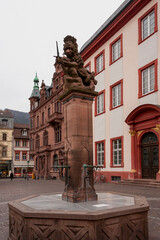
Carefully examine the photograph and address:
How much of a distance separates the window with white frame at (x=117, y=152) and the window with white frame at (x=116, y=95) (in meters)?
3.20

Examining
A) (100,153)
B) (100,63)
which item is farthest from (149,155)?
(100,63)

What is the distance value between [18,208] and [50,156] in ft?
123

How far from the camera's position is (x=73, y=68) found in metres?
7.65

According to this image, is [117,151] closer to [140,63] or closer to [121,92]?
[121,92]

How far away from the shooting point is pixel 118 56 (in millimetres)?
23469

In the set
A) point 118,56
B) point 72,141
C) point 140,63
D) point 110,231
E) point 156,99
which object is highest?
point 118,56

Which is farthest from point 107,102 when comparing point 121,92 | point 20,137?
point 20,137

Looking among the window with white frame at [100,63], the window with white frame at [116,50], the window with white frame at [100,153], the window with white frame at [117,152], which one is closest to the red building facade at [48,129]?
the window with white frame at [100,153]

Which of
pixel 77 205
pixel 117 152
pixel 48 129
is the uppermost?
pixel 48 129

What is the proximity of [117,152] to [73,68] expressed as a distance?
1610 cm

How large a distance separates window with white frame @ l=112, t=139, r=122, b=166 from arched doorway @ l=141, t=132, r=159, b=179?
2.75 m

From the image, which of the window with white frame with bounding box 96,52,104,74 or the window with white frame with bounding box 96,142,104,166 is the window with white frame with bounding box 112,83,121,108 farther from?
the window with white frame with bounding box 96,142,104,166

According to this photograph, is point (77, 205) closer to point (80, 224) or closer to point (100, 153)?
point (80, 224)

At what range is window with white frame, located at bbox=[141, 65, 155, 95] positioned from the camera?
61.9ft
